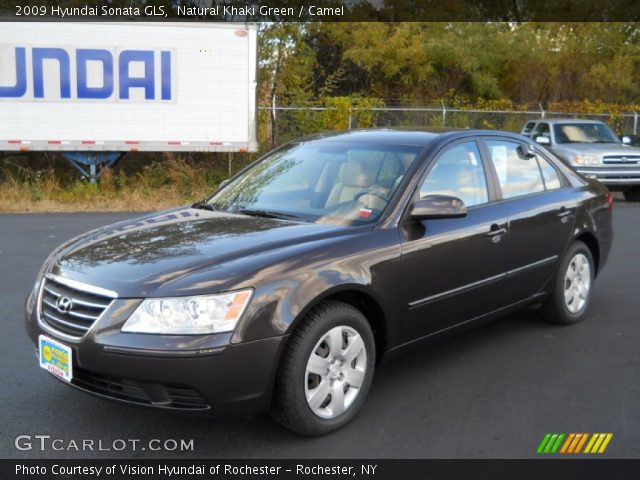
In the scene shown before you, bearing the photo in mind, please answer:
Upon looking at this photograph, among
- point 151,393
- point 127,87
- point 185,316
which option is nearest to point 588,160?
point 127,87

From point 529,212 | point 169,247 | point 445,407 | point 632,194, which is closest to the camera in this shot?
point 169,247

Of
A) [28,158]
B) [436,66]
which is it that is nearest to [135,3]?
[28,158]

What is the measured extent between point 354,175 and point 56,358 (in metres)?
2.09

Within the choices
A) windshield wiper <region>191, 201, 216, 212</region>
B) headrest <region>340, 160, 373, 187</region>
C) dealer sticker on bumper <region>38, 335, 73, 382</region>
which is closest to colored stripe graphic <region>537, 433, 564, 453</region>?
headrest <region>340, 160, 373, 187</region>

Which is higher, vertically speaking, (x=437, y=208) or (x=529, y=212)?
(x=437, y=208)

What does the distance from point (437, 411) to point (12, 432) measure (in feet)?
7.53

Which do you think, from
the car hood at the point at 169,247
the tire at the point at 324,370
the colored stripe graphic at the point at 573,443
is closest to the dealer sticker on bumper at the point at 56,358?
the car hood at the point at 169,247

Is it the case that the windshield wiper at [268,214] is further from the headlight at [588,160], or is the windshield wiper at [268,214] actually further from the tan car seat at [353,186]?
the headlight at [588,160]

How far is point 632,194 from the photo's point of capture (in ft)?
51.1

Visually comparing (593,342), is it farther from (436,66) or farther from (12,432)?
(436,66)

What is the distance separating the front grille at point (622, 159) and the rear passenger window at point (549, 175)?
9.32m

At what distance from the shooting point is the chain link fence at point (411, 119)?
59.5ft

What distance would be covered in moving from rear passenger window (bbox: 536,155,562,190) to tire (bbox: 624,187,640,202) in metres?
11.0
